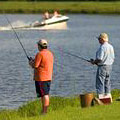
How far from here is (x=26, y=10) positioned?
77.8m

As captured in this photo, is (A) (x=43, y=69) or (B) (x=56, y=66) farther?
(B) (x=56, y=66)

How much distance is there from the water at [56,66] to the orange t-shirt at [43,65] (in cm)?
419

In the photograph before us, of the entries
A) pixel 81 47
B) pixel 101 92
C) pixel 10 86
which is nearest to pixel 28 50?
pixel 81 47

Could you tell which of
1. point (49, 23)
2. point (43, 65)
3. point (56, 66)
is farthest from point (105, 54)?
point (49, 23)

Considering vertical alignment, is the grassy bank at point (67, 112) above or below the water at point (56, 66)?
above

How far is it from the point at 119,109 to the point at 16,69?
14.9m

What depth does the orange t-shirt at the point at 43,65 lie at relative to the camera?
14.4 meters

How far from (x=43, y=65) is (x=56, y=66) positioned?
15119mm

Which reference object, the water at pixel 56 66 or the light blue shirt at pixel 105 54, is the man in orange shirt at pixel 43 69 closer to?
the light blue shirt at pixel 105 54

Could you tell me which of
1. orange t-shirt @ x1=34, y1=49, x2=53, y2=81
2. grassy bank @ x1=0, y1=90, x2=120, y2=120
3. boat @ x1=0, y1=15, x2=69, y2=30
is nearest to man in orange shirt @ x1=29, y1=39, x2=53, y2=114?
orange t-shirt @ x1=34, y1=49, x2=53, y2=81

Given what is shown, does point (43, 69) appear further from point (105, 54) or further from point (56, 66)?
point (56, 66)

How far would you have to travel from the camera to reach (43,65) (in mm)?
14445

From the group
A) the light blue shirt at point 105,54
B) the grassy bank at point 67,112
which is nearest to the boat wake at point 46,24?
the grassy bank at point 67,112

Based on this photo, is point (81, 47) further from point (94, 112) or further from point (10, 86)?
point (94, 112)
